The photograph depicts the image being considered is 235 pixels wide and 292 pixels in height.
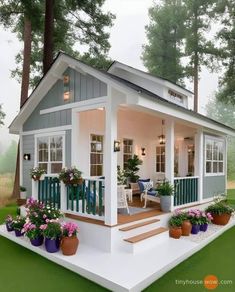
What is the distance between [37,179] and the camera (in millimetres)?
6895

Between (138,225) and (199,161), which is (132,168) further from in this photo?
(138,225)

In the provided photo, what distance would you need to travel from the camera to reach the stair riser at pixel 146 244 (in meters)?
5.00

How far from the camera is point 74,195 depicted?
611cm

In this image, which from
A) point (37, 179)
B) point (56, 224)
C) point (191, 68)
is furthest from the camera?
point (191, 68)

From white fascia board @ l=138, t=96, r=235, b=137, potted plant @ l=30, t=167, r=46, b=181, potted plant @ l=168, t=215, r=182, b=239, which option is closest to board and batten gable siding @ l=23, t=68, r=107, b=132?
white fascia board @ l=138, t=96, r=235, b=137

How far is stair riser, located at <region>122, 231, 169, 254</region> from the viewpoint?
5.00 m

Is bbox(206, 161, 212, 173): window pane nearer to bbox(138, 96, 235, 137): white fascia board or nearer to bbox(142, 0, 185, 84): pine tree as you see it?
bbox(138, 96, 235, 137): white fascia board

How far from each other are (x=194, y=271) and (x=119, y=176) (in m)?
3.39

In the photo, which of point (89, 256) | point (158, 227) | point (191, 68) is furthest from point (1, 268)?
point (191, 68)

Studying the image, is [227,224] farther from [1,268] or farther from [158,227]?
[1,268]

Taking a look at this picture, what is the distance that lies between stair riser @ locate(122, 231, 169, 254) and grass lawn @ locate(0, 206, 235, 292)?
0.77 m

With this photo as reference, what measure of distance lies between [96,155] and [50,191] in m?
2.12

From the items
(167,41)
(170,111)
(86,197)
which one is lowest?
(86,197)

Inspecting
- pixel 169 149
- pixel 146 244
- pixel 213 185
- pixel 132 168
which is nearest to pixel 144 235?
pixel 146 244
